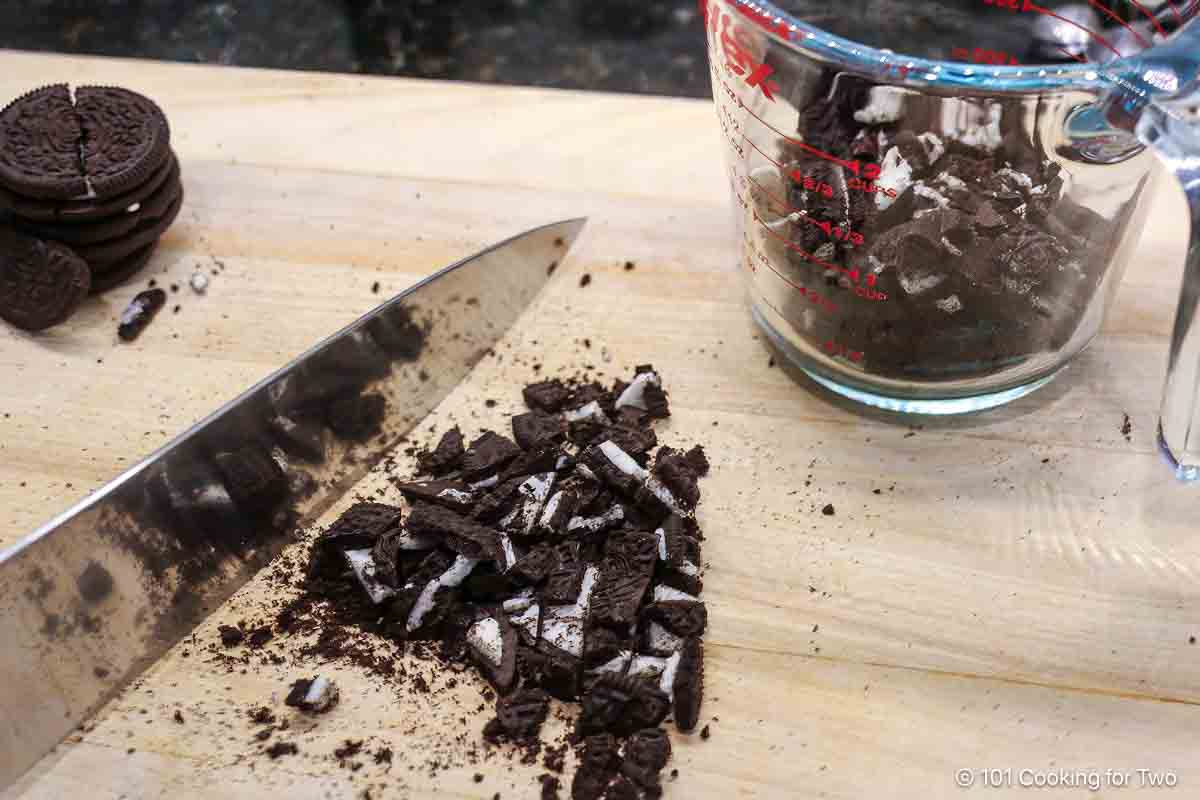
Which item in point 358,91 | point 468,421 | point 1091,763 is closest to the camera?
point 1091,763

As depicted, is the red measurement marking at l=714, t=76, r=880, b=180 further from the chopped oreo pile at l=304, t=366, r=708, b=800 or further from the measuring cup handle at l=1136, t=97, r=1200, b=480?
the chopped oreo pile at l=304, t=366, r=708, b=800

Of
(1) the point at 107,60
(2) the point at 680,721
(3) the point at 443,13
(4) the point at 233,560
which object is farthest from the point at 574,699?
(3) the point at 443,13

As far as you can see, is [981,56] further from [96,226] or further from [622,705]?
[96,226]

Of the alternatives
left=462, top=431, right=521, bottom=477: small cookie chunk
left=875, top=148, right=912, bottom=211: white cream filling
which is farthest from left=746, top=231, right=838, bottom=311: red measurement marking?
left=462, top=431, right=521, bottom=477: small cookie chunk

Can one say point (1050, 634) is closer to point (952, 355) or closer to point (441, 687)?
point (952, 355)

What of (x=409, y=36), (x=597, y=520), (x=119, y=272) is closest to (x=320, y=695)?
(x=597, y=520)
